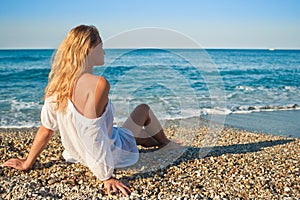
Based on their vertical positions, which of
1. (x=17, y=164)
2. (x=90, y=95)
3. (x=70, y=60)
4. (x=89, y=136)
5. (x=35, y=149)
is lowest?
(x=17, y=164)

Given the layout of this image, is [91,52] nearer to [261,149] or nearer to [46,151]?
[46,151]

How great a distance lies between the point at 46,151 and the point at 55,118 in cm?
136

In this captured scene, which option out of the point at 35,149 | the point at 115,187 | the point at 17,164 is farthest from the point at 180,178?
the point at 17,164

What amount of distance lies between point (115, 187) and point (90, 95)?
1058 mm

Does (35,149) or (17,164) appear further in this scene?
(17,164)

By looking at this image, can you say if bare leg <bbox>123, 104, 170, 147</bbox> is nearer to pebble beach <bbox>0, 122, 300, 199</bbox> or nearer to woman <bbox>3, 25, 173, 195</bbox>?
pebble beach <bbox>0, 122, 300, 199</bbox>

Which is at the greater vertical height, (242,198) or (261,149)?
(242,198)

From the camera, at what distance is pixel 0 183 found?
13.1 ft

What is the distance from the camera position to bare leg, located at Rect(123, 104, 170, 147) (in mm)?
4711

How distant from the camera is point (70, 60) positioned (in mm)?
3623

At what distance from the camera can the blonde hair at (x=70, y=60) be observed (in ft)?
11.7

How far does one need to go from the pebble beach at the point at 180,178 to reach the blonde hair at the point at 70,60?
3.04 ft

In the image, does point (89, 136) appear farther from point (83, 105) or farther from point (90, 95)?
point (90, 95)

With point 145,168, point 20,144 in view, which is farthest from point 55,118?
point 20,144
